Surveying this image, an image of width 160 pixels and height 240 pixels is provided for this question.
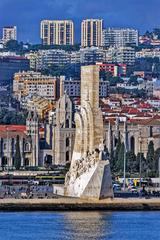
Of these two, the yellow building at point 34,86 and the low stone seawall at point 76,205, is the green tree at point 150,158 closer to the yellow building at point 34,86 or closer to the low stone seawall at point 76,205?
the low stone seawall at point 76,205

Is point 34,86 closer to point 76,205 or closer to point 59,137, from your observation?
point 59,137

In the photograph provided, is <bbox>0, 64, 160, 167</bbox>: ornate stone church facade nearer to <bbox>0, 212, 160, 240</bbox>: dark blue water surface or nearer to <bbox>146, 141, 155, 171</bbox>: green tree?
<bbox>146, 141, 155, 171</bbox>: green tree

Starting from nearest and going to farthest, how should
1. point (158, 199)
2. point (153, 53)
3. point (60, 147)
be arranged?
point (158, 199), point (60, 147), point (153, 53)

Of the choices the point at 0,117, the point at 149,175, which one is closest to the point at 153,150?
the point at 149,175

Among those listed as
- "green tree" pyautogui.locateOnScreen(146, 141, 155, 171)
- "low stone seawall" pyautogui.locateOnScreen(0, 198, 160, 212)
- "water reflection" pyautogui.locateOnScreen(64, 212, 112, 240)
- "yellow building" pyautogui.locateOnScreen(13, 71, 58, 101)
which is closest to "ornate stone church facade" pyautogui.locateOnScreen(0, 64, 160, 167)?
"green tree" pyautogui.locateOnScreen(146, 141, 155, 171)

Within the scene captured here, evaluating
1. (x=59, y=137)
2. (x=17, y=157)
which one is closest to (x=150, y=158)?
(x=17, y=157)

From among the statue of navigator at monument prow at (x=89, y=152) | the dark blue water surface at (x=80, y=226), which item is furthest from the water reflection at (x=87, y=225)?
the statue of navigator at monument prow at (x=89, y=152)

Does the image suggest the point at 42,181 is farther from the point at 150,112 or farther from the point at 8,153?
the point at 150,112
